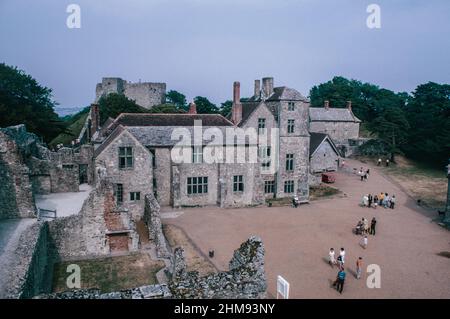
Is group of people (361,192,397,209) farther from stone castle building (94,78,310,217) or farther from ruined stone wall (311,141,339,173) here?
ruined stone wall (311,141,339,173)

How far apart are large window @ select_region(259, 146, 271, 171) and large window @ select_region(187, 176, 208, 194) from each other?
21.5 ft

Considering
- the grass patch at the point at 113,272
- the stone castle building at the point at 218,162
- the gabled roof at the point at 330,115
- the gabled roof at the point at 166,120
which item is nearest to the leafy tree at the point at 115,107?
the stone castle building at the point at 218,162

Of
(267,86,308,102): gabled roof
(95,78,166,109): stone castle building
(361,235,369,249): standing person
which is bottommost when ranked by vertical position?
(361,235,369,249): standing person

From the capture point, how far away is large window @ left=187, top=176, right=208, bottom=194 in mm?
32844

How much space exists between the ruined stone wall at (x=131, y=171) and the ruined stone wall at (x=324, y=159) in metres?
27.5

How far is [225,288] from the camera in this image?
31.9 feet

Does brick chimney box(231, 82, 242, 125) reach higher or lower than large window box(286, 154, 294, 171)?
higher

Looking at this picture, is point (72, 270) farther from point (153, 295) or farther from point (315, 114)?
point (315, 114)

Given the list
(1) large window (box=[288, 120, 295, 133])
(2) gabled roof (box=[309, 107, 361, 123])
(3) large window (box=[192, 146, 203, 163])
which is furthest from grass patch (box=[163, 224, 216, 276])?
(2) gabled roof (box=[309, 107, 361, 123])

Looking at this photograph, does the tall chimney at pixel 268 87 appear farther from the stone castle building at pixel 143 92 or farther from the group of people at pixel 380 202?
the stone castle building at pixel 143 92

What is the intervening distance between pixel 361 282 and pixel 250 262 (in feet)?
36.3

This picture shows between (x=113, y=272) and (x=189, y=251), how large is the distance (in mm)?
4984

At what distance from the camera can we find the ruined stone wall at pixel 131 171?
28.6 metres

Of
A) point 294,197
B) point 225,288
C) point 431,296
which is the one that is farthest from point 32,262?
point 294,197
